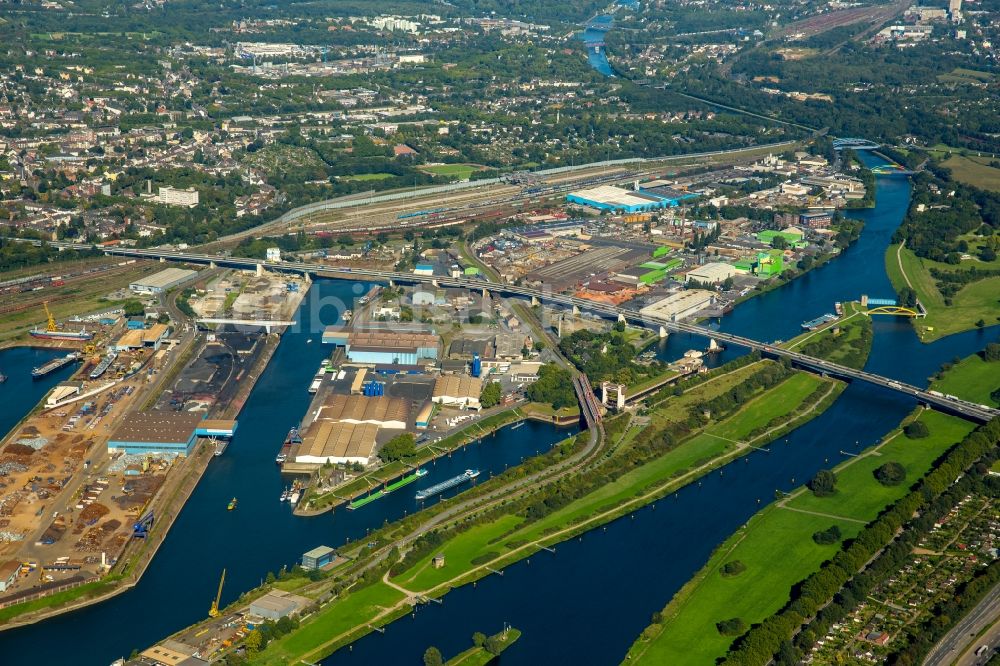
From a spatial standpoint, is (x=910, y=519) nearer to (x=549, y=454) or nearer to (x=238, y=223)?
(x=549, y=454)

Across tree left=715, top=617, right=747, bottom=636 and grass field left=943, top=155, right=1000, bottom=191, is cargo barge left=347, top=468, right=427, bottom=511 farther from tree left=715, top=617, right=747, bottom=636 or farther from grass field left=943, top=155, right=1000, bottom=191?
grass field left=943, top=155, right=1000, bottom=191

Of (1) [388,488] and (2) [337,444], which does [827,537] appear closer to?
(1) [388,488]

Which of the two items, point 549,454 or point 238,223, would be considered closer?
point 549,454

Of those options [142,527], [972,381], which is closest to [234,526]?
[142,527]

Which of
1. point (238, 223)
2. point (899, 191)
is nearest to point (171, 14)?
point (238, 223)

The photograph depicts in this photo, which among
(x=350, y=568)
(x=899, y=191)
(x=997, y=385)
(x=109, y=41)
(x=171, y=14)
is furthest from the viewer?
(x=171, y=14)

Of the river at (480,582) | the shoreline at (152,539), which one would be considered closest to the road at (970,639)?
the river at (480,582)
